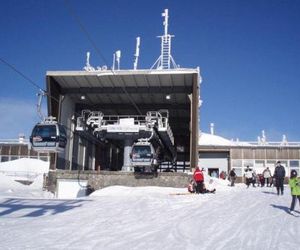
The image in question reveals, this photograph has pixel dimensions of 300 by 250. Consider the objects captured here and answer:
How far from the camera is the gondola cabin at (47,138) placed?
937 inches

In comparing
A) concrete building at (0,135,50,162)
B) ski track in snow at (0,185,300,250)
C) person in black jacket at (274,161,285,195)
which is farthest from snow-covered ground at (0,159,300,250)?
concrete building at (0,135,50,162)

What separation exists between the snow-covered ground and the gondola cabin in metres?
7.70

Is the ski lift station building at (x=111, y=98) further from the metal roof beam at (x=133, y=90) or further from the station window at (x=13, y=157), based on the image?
the station window at (x=13, y=157)

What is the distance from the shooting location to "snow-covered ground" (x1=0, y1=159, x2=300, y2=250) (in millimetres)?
8984

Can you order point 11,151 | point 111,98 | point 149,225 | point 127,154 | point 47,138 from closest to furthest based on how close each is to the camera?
point 149,225, point 47,138, point 127,154, point 111,98, point 11,151

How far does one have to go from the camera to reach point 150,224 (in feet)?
37.7

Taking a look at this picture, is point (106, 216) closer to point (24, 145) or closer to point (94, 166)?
point (94, 166)

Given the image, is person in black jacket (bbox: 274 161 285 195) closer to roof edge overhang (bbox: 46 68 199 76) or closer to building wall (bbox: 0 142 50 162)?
roof edge overhang (bbox: 46 68 199 76)

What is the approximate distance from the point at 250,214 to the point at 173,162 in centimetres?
2978

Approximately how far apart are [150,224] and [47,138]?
14.0 meters

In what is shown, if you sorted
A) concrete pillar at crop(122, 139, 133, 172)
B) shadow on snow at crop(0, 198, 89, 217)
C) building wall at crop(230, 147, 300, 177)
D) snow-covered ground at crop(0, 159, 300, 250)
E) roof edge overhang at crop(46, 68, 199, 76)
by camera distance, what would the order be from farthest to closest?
building wall at crop(230, 147, 300, 177)
concrete pillar at crop(122, 139, 133, 172)
roof edge overhang at crop(46, 68, 199, 76)
shadow on snow at crop(0, 198, 89, 217)
snow-covered ground at crop(0, 159, 300, 250)

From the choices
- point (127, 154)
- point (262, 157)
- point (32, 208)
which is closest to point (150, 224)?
point (32, 208)

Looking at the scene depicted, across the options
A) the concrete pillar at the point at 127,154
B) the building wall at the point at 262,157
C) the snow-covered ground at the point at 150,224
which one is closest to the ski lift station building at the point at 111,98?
the concrete pillar at the point at 127,154

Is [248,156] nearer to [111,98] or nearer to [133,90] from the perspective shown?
[111,98]
